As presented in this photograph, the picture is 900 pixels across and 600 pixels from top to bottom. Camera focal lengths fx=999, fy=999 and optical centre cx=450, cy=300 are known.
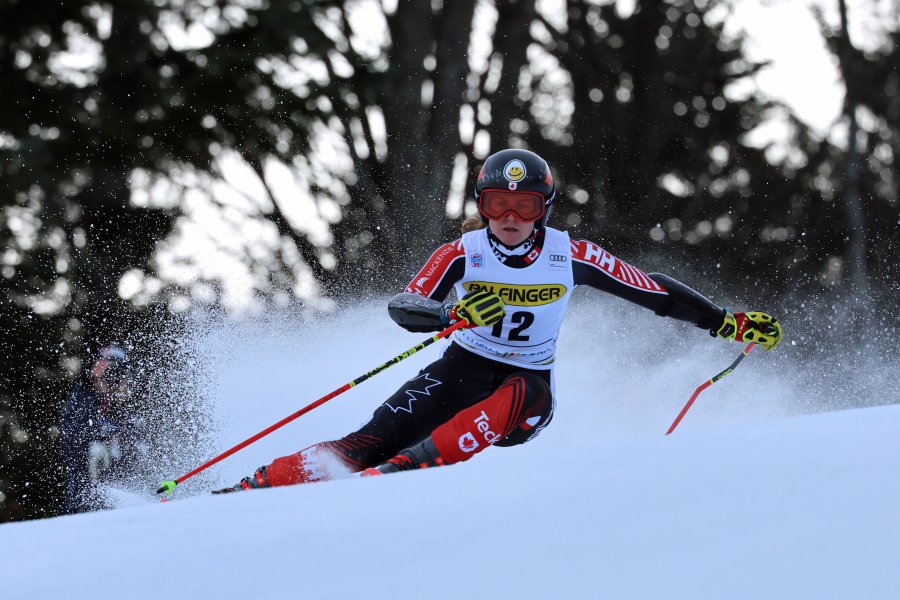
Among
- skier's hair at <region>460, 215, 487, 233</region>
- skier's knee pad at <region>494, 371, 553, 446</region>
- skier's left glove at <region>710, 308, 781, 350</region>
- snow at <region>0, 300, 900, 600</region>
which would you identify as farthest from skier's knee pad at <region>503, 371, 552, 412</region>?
snow at <region>0, 300, 900, 600</region>

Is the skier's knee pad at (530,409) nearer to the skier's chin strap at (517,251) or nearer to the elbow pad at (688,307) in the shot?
the skier's chin strap at (517,251)

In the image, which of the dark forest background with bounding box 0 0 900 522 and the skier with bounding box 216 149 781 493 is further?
the dark forest background with bounding box 0 0 900 522

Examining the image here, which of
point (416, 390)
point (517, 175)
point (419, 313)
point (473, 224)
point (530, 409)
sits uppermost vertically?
Answer: point (517, 175)

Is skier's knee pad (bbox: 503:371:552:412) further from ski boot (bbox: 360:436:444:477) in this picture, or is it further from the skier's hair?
the skier's hair

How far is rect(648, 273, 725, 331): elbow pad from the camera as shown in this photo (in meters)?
4.23

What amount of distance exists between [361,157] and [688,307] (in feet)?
27.0

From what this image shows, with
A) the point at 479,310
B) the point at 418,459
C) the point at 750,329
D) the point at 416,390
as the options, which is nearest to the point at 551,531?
the point at 418,459

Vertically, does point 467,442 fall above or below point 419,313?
below

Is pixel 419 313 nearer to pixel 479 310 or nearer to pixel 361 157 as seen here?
pixel 479 310

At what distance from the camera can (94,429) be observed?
687 centimetres

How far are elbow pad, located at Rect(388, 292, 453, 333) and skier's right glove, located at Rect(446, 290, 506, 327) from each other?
0.03m

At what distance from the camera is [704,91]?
46.3 feet

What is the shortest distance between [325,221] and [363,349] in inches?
205

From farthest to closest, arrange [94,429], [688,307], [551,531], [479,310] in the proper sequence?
1. [94,429]
2. [688,307]
3. [479,310]
4. [551,531]
